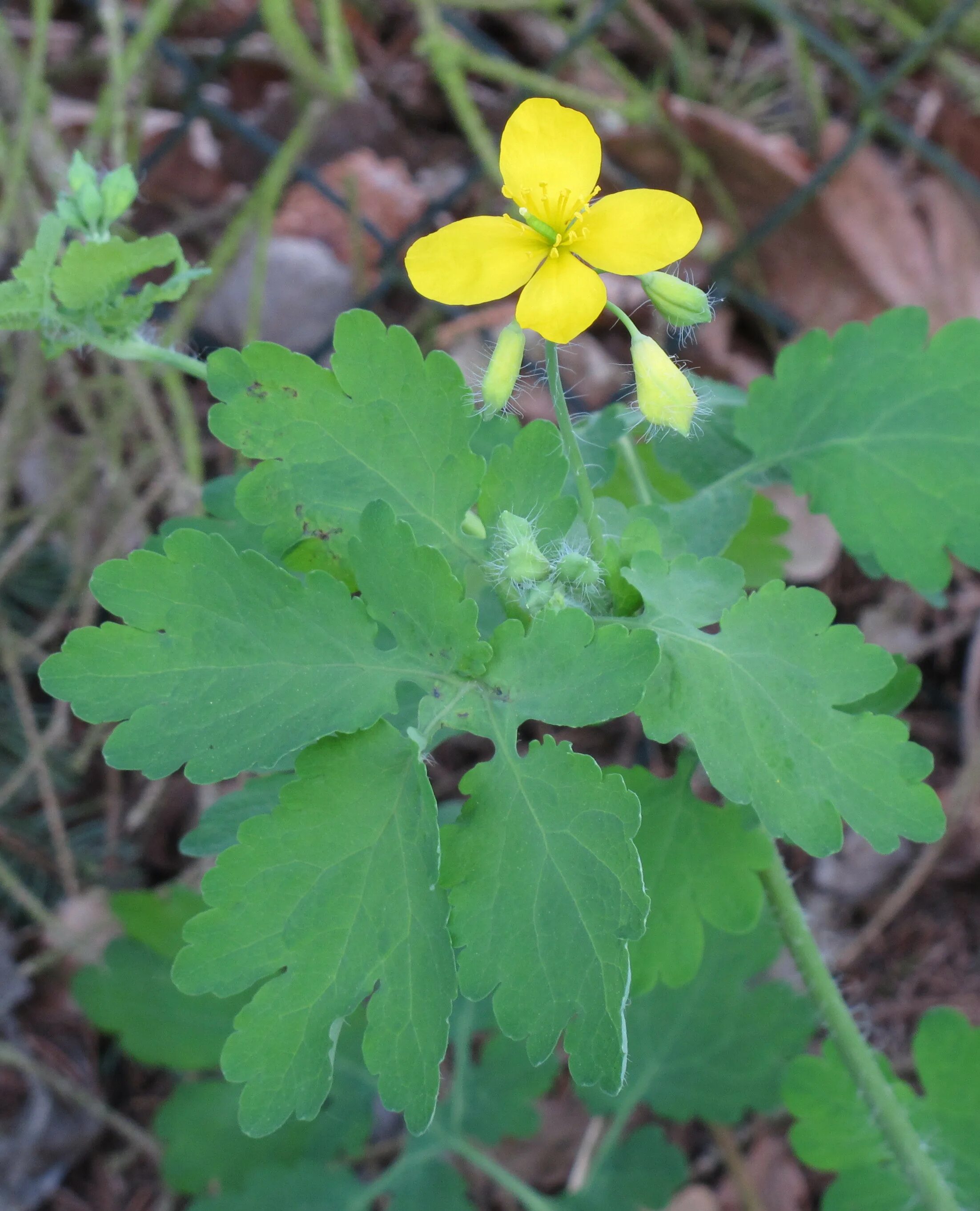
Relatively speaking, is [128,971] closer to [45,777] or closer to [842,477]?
[45,777]

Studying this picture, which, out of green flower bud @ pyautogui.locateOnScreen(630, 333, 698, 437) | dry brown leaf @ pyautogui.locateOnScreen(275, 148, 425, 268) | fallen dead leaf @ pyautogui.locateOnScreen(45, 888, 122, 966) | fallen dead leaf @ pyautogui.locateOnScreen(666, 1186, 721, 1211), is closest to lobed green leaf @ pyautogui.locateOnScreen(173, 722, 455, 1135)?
green flower bud @ pyautogui.locateOnScreen(630, 333, 698, 437)

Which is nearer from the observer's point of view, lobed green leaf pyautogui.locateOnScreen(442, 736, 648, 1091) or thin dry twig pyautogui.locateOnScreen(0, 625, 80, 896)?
lobed green leaf pyautogui.locateOnScreen(442, 736, 648, 1091)

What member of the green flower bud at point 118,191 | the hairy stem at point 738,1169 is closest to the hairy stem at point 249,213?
the green flower bud at point 118,191

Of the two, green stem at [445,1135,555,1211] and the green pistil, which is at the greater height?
the green pistil

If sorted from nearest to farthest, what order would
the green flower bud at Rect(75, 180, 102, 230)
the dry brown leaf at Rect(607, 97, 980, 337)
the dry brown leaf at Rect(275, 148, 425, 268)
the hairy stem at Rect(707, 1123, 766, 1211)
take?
1. the green flower bud at Rect(75, 180, 102, 230)
2. the hairy stem at Rect(707, 1123, 766, 1211)
3. the dry brown leaf at Rect(607, 97, 980, 337)
4. the dry brown leaf at Rect(275, 148, 425, 268)

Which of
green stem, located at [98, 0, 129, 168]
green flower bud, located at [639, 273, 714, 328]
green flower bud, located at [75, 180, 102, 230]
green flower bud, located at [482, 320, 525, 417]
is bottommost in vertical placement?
green stem, located at [98, 0, 129, 168]

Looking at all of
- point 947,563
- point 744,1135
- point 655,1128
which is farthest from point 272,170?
point 744,1135

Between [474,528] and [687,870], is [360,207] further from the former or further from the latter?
[687,870]

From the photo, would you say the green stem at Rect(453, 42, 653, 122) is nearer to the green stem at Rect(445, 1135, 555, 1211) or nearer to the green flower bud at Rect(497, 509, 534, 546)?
the green flower bud at Rect(497, 509, 534, 546)
